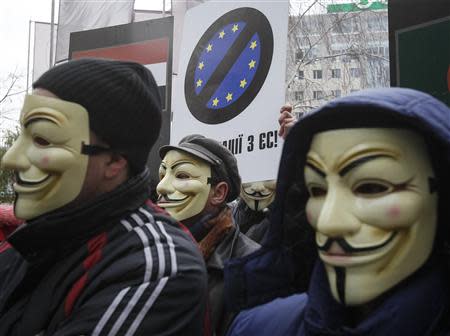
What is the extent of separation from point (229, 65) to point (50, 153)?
2098 millimetres

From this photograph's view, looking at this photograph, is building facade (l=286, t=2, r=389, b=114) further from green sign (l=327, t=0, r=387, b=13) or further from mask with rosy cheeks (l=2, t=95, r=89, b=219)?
mask with rosy cheeks (l=2, t=95, r=89, b=219)

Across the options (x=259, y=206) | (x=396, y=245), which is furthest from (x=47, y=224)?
(x=259, y=206)

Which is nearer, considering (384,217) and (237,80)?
(384,217)

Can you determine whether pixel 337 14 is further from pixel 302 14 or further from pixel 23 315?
pixel 23 315

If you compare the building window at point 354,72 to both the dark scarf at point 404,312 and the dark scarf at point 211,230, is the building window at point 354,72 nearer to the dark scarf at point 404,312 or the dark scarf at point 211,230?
the dark scarf at point 211,230

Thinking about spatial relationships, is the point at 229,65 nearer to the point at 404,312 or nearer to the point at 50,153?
the point at 50,153

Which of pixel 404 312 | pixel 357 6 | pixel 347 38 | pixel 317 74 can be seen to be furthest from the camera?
pixel 317 74

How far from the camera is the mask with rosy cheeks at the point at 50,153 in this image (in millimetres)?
2029

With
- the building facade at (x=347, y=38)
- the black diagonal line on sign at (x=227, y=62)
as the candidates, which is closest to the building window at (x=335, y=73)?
the building facade at (x=347, y=38)

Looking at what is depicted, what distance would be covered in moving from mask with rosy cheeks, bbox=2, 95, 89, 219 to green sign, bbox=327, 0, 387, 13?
12408 millimetres

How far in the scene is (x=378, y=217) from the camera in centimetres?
156

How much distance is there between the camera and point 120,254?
6.10 feet

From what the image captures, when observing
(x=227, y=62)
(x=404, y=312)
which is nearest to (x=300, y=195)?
(x=404, y=312)

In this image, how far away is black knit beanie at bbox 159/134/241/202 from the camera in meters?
3.50
